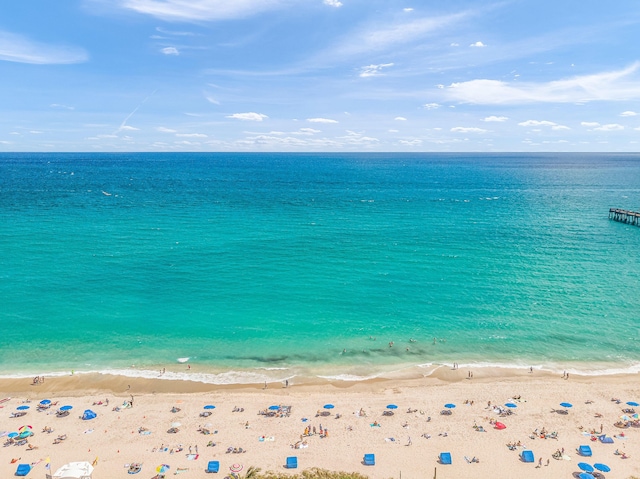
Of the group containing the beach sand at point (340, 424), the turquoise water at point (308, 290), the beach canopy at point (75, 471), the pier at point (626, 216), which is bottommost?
the beach sand at point (340, 424)

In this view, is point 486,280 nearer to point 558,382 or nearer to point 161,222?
point 558,382

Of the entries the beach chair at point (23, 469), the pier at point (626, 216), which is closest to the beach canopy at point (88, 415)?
the beach chair at point (23, 469)

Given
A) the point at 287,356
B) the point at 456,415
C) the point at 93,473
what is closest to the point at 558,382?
the point at 456,415

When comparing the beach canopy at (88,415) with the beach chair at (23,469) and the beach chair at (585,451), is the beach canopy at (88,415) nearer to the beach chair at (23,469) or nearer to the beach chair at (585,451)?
the beach chair at (23,469)

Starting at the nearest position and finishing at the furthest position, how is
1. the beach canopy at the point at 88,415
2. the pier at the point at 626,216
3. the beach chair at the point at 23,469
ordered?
the beach chair at the point at 23,469
the beach canopy at the point at 88,415
the pier at the point at 626,216

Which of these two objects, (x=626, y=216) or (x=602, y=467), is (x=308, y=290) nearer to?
(x=602, y=467)

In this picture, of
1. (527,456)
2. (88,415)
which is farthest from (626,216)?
(88,415)
